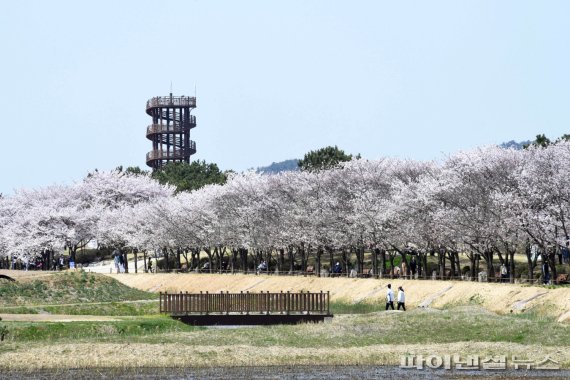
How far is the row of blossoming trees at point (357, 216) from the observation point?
91312 millimetres

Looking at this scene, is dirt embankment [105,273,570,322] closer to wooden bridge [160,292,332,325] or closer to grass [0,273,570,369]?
grass [0,273,570,369]

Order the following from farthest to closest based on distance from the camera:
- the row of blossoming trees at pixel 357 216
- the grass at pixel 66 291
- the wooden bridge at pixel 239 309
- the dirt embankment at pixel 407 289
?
the row of blossoming trees at pixel 357 216, the grass at pixel 66 291, the dirt embankment at pixel 407 289, the wooden bridge at pixel 239 309

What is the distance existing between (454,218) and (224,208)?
150 ft

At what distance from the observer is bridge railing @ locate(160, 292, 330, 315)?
229ft

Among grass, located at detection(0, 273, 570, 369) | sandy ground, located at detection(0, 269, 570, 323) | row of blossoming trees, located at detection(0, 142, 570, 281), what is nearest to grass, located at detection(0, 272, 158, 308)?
sandy ground, located at detection(0, 269, 570, 323)

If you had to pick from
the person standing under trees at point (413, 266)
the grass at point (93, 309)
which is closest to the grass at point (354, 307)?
the person standing under trees at point (413, 266)

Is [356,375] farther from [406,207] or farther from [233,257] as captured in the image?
[233,257]

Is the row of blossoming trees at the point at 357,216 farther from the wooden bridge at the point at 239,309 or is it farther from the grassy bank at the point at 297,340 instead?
the grassy bank at the point at 297,340

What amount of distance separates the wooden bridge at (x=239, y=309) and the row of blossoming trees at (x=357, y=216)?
23799mm

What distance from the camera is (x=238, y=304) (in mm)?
71500

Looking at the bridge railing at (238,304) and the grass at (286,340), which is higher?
the bridge railing at (238,304)

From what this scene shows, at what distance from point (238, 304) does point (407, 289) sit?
24496 mm

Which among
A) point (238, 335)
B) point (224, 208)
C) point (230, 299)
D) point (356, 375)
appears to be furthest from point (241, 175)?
point (356, 375)

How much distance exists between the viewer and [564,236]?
86750mm
